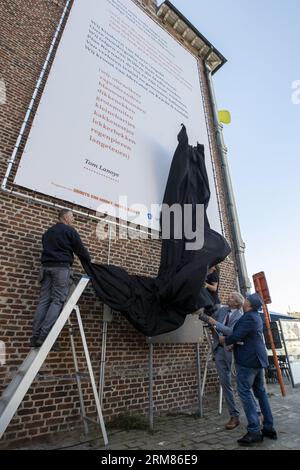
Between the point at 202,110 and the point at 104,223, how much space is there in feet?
18.1

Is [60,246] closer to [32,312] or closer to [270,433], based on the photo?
[32,312]

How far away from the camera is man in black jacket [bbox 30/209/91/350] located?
3.61 metres

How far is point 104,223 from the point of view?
5.55 m

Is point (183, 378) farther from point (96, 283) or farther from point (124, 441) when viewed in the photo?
point (96, 283)

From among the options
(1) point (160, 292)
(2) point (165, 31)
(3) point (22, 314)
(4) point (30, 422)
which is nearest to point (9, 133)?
(3) point (22, 314)

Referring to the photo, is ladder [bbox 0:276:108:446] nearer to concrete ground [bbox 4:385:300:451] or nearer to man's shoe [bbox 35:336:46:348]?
man's shoe [bbox 35:336:46:348]

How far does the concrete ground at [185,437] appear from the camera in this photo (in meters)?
3.52

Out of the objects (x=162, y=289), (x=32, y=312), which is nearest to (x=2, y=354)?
(x=32, y=312)

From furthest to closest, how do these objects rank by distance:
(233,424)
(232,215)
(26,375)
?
(232,215)
(233,424)
(26,375)

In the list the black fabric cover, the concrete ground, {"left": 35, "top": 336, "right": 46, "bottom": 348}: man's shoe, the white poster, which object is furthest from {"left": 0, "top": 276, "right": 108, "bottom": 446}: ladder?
the white poster

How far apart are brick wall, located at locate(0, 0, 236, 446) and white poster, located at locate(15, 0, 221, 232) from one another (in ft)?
1.25

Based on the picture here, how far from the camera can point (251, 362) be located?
3.74 meters

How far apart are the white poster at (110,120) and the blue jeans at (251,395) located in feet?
10.7

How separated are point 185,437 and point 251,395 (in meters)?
0.97
